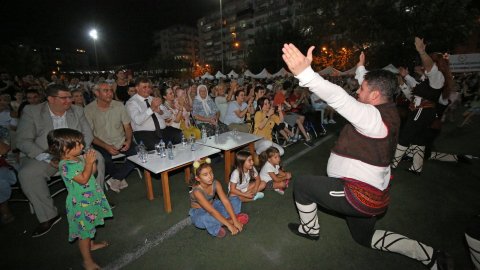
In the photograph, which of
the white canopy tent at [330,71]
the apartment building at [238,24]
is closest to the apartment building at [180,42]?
the apartment building at [238,24]

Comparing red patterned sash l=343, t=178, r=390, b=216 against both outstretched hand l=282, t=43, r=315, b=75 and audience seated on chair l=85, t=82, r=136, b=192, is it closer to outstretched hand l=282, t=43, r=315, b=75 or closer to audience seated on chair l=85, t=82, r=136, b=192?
outstretched hand l=282, t=43, r=315, b=75

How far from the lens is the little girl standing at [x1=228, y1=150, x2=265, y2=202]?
3693 mm

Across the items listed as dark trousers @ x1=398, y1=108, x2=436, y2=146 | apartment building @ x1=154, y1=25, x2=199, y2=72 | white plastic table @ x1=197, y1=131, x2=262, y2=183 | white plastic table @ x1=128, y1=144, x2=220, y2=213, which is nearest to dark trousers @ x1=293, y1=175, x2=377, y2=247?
white plastic table @ x1=128, y1=144, x2=220, y2=213

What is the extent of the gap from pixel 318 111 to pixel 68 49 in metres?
140

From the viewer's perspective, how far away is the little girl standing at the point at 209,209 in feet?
9.85

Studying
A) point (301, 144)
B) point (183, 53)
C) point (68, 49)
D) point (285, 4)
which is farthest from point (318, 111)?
point (68, 49)

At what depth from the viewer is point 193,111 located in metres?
6.45

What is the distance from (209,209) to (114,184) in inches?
92.9

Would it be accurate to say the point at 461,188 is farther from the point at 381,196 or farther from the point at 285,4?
the point at 285,4

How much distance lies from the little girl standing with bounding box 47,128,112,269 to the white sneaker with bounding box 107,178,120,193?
1840 millimetres

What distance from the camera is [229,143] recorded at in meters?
4.70

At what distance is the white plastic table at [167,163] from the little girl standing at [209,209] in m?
0.56

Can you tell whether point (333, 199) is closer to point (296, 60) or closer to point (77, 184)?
point (296, 60)

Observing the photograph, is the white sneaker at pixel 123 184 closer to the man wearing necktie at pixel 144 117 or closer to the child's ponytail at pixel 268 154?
the man wearing necktie at pixel 144 117
